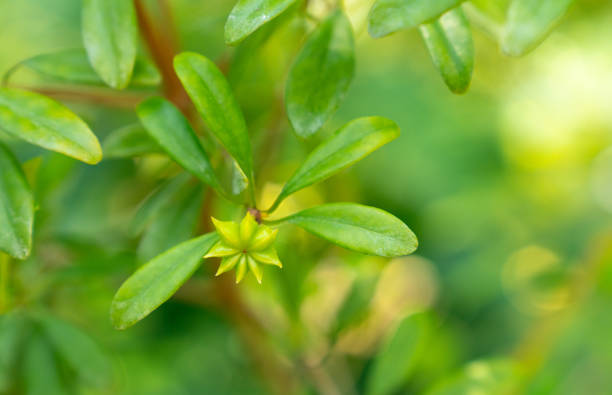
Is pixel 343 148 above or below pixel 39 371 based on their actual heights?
above

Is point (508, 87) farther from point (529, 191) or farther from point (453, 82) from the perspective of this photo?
point (453, 82)

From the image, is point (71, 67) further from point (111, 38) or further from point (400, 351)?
point (400, 351)

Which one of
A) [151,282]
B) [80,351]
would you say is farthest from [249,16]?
[80,351]

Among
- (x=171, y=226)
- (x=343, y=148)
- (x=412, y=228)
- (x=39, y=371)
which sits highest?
(x=343, y=148)

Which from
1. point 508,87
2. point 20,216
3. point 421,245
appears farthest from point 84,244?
point 508,87

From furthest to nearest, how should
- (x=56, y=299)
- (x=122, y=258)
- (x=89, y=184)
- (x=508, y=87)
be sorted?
1. (x=508, y=87)
2. (x=89, y=184)
3. (x=56, y=299)
4. (x=122, y=258)

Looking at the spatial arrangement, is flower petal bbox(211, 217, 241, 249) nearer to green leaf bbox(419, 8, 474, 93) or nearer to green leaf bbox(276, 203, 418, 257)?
green leaf bbox(276, 203, 418, 257)

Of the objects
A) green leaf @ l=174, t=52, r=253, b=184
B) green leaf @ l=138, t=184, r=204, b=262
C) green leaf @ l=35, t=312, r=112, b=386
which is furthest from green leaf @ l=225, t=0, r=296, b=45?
green leaf @ l=35, t=312, r=112, b=386
